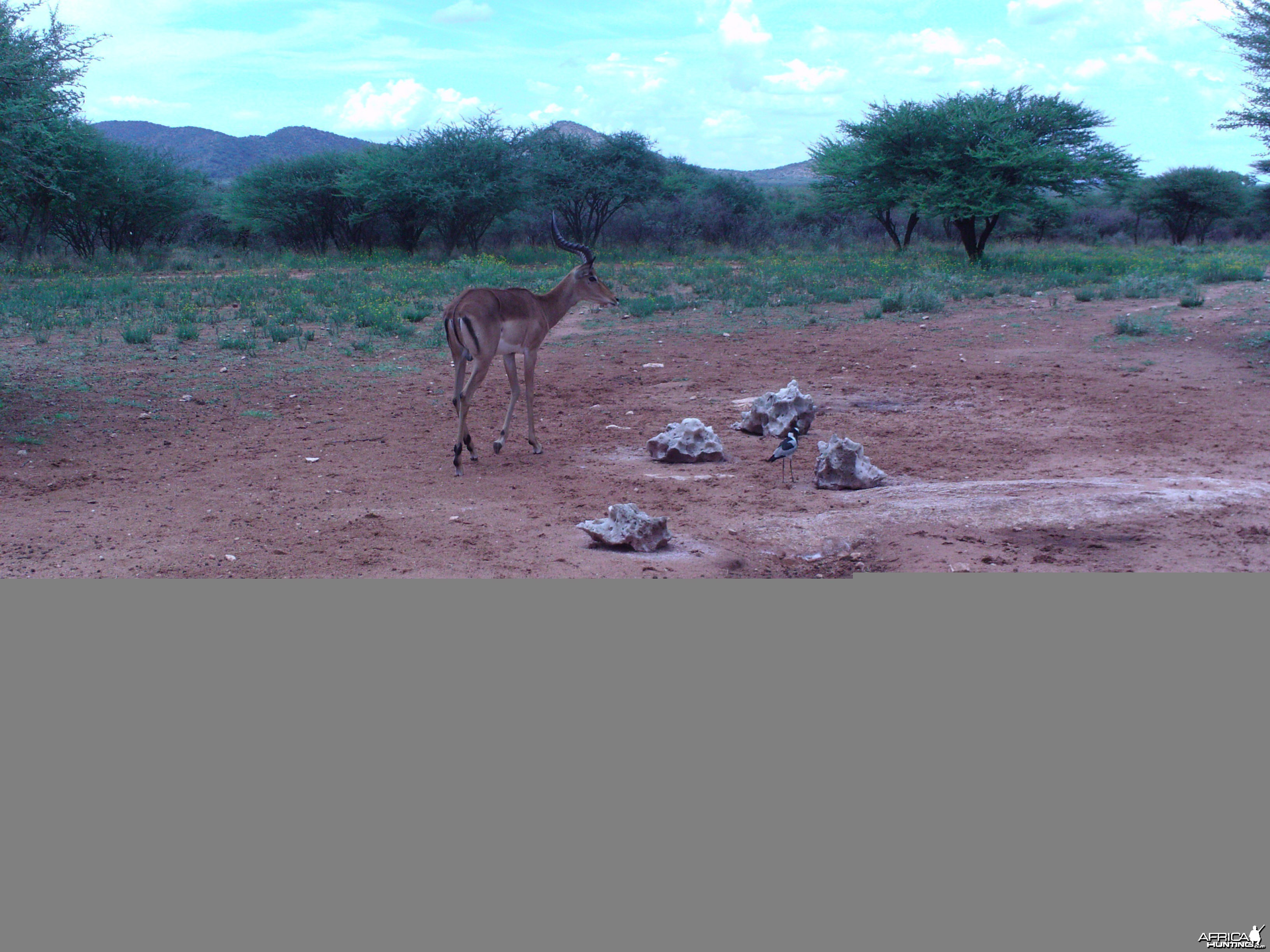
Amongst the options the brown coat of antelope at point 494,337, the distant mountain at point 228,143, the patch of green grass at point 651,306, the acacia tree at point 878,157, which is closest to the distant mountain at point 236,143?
the distant mountain at point 228,143

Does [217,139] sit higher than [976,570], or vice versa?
[217,139]

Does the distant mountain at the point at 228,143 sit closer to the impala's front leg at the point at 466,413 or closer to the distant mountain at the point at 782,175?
the distant mountain at the point at 782,175

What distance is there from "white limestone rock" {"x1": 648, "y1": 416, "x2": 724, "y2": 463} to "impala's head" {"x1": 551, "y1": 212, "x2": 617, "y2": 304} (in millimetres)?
2343

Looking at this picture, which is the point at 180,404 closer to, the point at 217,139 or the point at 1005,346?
the point at 1005,346

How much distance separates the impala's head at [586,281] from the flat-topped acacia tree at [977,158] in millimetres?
17733

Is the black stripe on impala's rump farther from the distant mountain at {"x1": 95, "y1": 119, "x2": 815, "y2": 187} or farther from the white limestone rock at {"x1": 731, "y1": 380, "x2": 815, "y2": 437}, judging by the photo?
the distant mountain at {"x1": 95, "y1": 119, "x2": 815, "y2": 187}

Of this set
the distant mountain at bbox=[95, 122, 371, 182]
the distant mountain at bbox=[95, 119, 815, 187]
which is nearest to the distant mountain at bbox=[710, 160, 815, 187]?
the distant mountain at bbox=[95, 119, 815, 187]

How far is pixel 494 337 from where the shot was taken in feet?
29.0

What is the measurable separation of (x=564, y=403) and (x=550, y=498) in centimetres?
393

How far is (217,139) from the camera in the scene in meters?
102

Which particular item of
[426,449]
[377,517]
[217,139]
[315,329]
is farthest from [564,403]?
[217,139]

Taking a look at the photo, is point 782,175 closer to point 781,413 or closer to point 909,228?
point 909,228

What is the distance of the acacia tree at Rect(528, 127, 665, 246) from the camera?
125 ft

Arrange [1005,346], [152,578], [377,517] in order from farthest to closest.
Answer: [1005,346] → [377,517] → [152,578]
